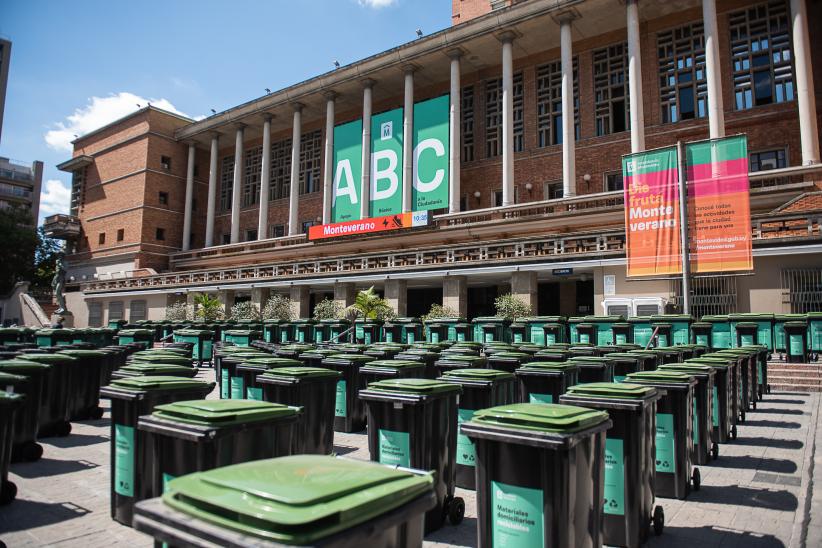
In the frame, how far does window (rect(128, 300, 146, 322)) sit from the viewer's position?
4219 cm

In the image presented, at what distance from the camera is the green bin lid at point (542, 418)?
3.57m

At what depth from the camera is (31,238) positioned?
53.2m

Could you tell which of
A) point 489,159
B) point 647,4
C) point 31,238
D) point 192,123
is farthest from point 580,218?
point 31,238

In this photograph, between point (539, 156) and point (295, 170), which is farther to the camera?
point (295, 170)

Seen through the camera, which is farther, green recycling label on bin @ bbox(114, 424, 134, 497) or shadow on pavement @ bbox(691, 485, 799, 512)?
shadow on pavement @ bbox(691, 485, 799, 512)

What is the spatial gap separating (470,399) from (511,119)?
27610 millimetres

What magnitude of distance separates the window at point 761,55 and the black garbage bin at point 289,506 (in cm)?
3025

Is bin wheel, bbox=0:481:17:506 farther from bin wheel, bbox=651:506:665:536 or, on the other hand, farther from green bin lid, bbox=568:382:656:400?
bin wheel, bbox=651:506:665:536

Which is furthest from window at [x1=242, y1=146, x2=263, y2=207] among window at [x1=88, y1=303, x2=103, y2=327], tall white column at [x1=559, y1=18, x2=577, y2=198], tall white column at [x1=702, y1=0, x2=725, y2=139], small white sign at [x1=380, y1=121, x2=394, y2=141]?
tall white column at [x1=702, y1=0, x2=725, y2=139]

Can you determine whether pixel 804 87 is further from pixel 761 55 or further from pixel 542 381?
pixel 542 381

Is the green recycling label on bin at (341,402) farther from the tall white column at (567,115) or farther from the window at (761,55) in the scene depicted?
the window at (761,55)

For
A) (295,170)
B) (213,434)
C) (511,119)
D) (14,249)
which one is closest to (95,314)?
(14,249)

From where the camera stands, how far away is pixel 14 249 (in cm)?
5219

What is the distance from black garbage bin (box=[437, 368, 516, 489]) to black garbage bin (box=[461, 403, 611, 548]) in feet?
6.50
